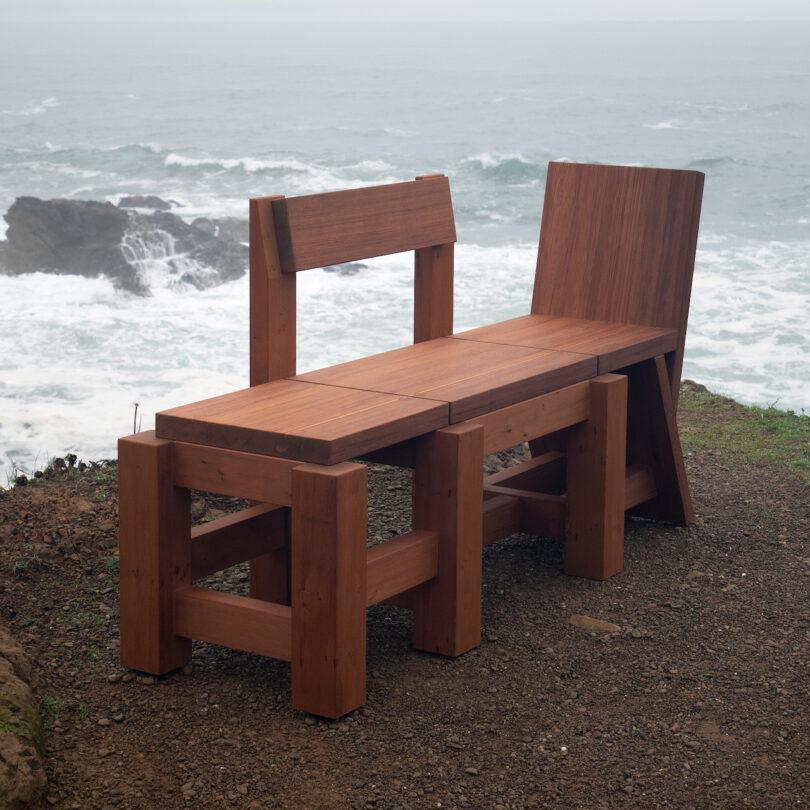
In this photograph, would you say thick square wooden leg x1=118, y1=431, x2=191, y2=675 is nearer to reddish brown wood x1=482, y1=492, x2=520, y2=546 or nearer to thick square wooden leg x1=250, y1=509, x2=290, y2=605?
thick square wooden leg x1=250, y1=509, x2=290, y2=605

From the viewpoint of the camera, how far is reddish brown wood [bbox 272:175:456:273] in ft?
10.9

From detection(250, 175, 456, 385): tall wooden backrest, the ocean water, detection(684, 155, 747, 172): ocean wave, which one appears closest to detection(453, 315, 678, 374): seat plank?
detection(250, 175, 456, 385): tall wooden backrest

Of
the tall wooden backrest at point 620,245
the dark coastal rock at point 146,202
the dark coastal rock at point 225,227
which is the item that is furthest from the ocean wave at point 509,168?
the tall wooden backrest at point 620,245

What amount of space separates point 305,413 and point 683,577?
1.58 m

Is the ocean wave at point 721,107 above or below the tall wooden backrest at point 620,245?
above

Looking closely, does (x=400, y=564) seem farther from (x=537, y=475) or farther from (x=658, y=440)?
(x=658, y=440)

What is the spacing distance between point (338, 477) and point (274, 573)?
3.11 feet

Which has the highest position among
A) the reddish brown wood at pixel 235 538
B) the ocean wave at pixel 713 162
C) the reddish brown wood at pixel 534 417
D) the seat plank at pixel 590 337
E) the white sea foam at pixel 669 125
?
the white sea foam at pixel 669 125

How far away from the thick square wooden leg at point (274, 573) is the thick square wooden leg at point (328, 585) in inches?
26.2

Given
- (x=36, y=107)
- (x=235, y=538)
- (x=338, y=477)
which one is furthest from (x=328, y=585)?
(x=36, y=107)

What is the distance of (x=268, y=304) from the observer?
3.30m

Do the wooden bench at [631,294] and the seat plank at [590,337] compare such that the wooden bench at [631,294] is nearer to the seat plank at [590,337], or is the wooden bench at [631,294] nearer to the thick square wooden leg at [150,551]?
the seat plank at [590,337]

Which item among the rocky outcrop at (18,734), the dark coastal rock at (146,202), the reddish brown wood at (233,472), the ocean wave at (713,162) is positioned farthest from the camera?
the ocean wave at (713,162)

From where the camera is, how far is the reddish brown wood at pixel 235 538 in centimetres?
311
